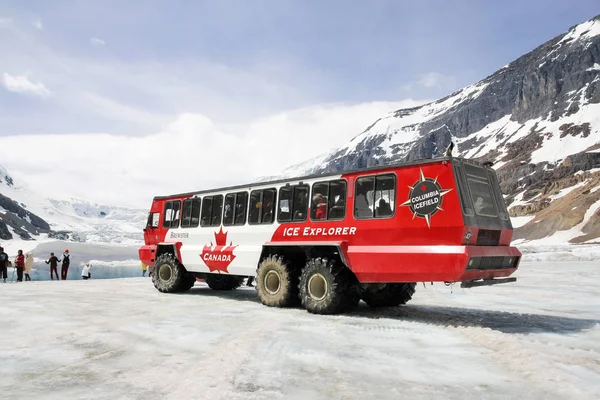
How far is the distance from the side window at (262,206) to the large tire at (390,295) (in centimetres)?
291

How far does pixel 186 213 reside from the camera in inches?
556

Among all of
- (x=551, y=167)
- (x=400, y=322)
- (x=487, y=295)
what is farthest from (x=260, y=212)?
(x=551, y=167)

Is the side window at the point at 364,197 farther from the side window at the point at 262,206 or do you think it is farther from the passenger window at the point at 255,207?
the passenger window at the point at 255,207

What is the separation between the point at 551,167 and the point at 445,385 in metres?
131

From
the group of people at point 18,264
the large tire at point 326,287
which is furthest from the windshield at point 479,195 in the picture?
the group of people at point 18,264

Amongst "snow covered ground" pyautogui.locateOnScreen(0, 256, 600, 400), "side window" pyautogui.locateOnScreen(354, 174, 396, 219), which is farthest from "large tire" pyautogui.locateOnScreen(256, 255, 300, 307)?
"side window" pyautogui.locateOnScreen(354, 174, 396, 219)

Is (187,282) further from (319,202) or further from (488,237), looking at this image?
(488,237)

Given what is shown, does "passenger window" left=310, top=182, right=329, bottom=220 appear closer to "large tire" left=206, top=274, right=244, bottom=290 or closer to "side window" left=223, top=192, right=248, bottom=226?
"side window" left=223, top=192, right=248, bottom=226

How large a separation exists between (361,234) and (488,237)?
91.4 inches

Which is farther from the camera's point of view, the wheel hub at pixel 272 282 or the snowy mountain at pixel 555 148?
the snowy mountain at pixel 555 148

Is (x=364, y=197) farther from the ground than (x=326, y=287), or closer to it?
farther from the ground

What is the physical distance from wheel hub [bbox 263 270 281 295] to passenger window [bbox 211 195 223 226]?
2509 millimetres

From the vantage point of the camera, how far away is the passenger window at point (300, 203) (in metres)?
10.7

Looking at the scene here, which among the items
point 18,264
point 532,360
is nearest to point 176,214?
point 532,360
